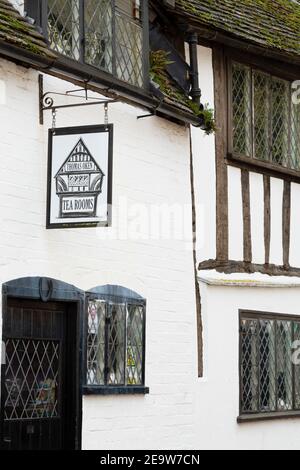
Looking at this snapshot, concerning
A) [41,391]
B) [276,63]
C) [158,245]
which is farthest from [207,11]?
[41,391]

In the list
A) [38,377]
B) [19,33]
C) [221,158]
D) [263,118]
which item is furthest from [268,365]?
[19,33]

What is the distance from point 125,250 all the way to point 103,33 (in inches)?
86.8

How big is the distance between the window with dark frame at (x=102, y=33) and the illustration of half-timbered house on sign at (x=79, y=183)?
1202mm

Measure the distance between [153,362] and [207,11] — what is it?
437 cm

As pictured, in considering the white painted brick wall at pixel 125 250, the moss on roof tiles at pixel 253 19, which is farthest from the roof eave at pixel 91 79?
the moss on roof tiles at pixel 253 19

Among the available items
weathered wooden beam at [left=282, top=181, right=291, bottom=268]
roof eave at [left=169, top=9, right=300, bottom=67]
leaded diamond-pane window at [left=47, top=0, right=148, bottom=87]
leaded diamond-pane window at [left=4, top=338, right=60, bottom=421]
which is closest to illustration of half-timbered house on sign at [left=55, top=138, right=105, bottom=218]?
leaded diamond-pane window at [left=47, top=0, right=148, bottom=87]

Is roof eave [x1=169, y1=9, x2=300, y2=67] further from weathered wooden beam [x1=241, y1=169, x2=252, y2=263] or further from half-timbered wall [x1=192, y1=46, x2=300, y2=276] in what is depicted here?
weathered wooden beam [x1=241, y1=169, x2=252, y2=263]

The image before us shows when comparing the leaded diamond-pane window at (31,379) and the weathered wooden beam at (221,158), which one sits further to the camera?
the weathered wooden beam at (221,158)

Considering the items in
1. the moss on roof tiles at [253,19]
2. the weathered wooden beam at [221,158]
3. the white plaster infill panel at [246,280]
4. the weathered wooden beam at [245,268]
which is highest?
the moss on roof tiles at [253,19]

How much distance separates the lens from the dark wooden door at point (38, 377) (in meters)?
10.1

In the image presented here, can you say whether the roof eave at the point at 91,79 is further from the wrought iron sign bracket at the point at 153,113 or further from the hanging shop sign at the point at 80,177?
the hanging shop sign at the point at 80,177

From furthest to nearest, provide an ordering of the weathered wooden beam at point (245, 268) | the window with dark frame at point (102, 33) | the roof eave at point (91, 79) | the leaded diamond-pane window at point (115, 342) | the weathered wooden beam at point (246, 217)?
the weathered wooden beam at point (246, 217), the weathered wooden beam at point (245, 268), the leaded diamond-pane window at point (115, 342), the window with dark frame at point (102, 33), the roof eave at point (91, 79)

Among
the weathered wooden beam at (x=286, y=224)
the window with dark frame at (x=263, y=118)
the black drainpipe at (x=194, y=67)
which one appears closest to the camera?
the black drainpipe at (x=194, y=67)

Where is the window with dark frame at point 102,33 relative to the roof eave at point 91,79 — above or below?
above
